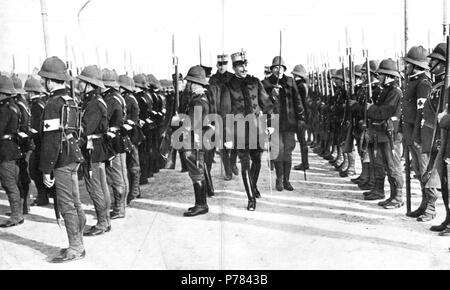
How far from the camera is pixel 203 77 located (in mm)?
6898

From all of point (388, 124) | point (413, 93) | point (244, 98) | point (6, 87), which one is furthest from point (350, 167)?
point (6, 87)

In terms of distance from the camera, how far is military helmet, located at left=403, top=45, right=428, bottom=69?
6277 millimetres

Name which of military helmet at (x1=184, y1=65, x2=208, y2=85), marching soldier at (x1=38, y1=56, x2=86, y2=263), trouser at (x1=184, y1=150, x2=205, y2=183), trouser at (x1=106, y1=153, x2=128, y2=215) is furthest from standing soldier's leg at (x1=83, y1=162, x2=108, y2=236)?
military helmet at (x1=184, y1=65, x2=208, y2=85)

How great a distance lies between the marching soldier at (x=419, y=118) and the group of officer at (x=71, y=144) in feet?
12.5

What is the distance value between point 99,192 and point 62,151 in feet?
4.30

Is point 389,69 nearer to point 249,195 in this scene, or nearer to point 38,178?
point 249,195

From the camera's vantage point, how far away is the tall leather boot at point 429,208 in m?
6.27

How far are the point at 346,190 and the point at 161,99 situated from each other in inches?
174

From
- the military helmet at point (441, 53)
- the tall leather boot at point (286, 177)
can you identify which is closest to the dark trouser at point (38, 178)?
the tall leather boot at point (286, 177)

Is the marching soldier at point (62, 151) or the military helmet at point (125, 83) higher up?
the military helmet at point (125, 83)

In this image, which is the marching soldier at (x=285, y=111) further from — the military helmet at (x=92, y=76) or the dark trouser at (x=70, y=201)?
the dark trouser at (x=70, y=201)
